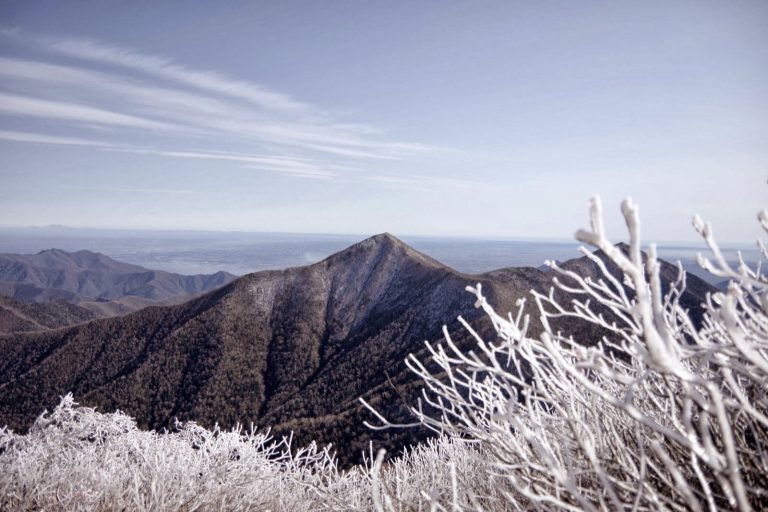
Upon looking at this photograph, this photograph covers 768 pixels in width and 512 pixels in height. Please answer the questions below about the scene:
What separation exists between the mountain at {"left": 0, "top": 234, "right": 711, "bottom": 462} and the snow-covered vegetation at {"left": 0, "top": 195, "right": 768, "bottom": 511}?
4361cm

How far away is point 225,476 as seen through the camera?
504 centimetres

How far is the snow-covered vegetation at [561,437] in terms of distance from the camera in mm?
1170

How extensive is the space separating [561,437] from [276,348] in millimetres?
82643

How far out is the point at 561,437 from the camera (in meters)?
1.90

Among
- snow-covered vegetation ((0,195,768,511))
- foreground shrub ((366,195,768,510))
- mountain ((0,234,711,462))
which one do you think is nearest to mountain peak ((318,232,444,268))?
mountain ((0,234,711,462))

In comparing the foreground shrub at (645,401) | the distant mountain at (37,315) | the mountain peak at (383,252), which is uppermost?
the foreground shrub at (645,401)

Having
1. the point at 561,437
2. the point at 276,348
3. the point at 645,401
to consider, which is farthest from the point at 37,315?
the point at 561,437

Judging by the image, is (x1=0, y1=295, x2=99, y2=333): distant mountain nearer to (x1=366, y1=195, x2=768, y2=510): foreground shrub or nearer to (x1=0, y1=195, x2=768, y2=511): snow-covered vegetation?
(x1=0, y1=195, x2=768, y2=511): snow-covered vegetation

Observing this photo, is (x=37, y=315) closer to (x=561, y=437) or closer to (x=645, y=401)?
(x=645, y=401)

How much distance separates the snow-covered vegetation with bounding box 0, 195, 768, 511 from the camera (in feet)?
3.84

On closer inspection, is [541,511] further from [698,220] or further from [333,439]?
[333,439]

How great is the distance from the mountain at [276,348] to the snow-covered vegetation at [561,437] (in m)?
43.6

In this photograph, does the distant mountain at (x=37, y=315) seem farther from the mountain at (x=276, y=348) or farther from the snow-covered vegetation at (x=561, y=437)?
the snow-covered vegetation at (x=561, y=437)

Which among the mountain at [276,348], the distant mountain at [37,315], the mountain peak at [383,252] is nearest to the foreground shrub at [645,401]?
the mountain at [276,348]
